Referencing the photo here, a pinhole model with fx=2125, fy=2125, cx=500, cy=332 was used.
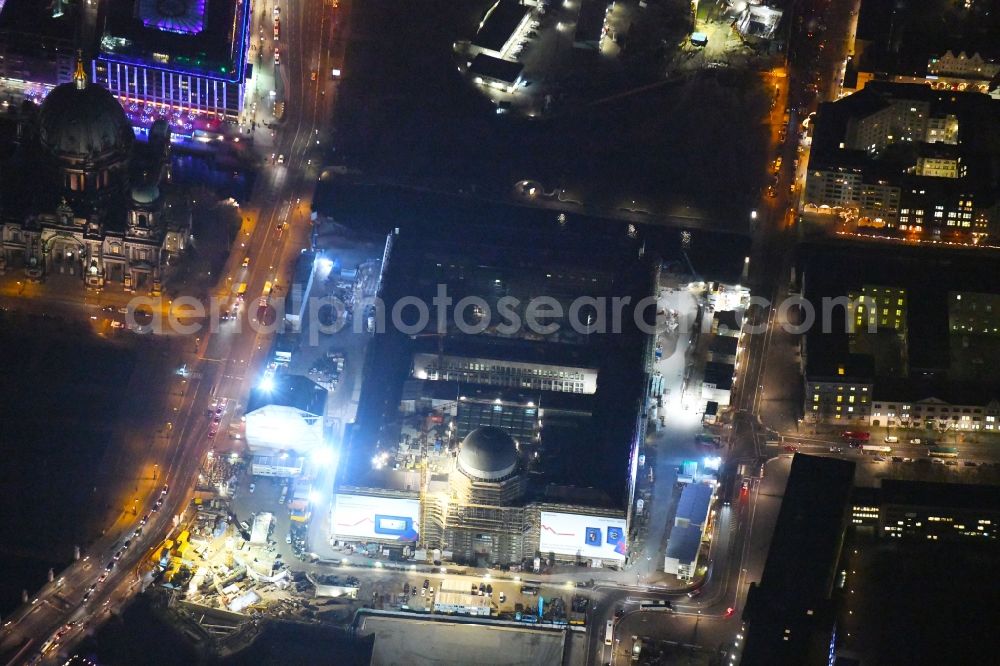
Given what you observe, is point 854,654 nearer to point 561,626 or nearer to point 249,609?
point 561,626

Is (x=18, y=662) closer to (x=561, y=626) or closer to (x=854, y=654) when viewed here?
(x=561, y=626)

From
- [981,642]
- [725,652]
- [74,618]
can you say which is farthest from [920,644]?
[74,618]

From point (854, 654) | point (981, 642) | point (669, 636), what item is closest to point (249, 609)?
point (669, 636)

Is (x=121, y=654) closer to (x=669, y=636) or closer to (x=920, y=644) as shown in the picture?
(x=669, y=636)

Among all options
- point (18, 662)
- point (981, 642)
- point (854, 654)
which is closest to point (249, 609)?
point (18, 662)
